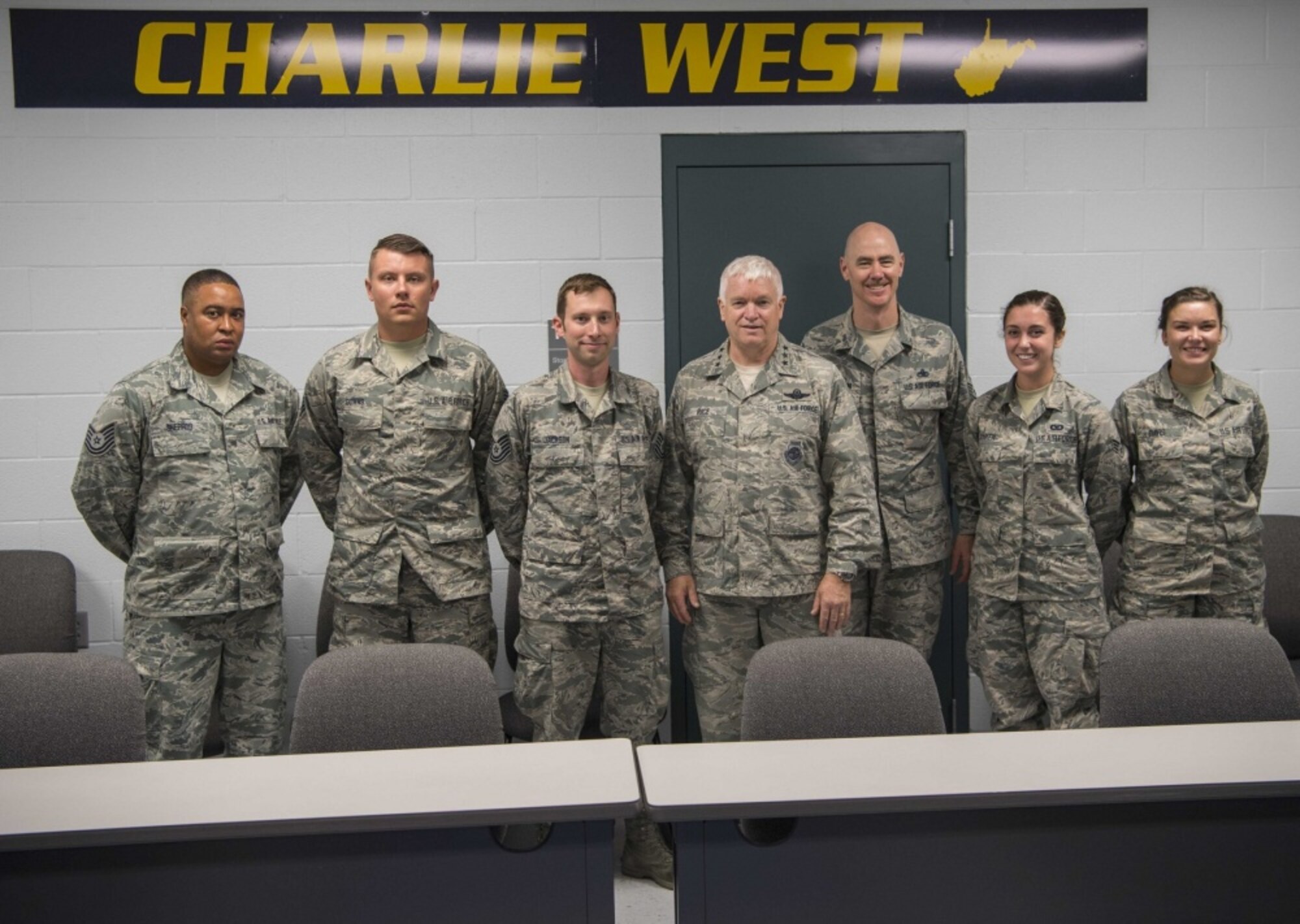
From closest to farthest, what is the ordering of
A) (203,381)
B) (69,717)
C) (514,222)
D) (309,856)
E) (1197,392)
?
(309,856)
(69,717)
(203,381)
(1197,392)
(514,222)

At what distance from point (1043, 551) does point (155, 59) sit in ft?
10.6

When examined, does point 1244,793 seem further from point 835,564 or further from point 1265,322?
point 1265,322

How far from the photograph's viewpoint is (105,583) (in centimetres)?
387

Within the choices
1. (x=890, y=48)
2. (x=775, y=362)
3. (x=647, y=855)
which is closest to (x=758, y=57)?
(x=890, y=48)

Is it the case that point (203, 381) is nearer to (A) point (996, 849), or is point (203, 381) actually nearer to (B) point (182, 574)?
(B) point (182, 574)

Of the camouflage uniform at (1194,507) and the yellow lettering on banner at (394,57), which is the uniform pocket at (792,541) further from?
the yellow lettering on banner at (394,57)

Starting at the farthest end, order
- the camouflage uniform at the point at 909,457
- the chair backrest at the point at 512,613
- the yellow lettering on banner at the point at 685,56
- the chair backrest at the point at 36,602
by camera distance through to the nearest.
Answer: the yellow lettering on banner at the point at 685,56 → the chair backrest at the point at 512,613 → the chair backrest at the point at 36,602 → the camouflage uniform at the point at 909,457

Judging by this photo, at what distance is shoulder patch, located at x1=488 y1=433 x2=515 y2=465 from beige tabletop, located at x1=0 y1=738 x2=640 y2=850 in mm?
1131

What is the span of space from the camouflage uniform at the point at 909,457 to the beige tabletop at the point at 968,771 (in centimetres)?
130

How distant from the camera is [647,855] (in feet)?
9.98

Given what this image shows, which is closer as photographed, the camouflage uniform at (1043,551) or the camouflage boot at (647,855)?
the camouflage boot at (647,855)

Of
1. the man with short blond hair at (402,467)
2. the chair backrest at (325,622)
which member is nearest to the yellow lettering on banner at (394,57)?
the man with short blond hair at (402,467)

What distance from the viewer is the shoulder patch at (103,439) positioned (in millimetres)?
2971

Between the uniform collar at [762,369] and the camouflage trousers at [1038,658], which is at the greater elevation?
the uniform collar at [762,369]
